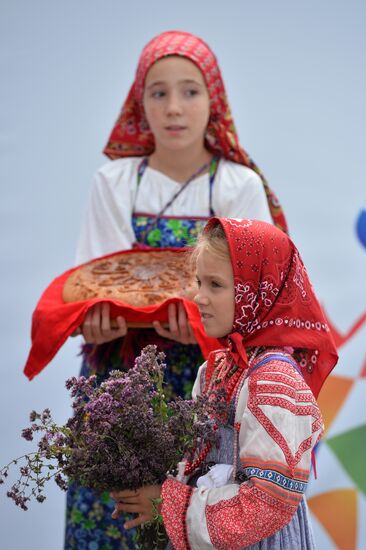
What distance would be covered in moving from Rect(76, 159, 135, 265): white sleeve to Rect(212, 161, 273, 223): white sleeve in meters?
0.28

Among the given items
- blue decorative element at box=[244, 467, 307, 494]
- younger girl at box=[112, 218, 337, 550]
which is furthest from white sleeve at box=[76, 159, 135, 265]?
blue decorative element at box=[244, 467, 307, 494]

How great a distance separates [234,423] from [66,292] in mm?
1015

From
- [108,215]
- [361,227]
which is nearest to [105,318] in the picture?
[108,215]

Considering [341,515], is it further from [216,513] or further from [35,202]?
[216,513]

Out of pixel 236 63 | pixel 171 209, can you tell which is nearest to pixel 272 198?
pixel 171 209

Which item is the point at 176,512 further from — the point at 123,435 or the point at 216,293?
the point at 216,293

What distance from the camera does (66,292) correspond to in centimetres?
360

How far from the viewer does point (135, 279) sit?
11.8 feet

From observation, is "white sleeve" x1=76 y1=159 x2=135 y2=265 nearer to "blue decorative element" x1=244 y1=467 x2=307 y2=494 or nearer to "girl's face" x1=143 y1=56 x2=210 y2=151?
"girl's face" x1=143 y1=56 x2=210 y2=151

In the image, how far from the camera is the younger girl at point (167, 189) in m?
3.74

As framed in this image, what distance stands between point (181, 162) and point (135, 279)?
20.4 inches

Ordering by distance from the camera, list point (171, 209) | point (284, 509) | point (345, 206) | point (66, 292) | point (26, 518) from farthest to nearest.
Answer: point (345, 206)
point (26, 518)
point (171, 209)
point (66, 292)
point (284, 509)

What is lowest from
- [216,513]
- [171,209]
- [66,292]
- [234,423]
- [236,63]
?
[216,513]

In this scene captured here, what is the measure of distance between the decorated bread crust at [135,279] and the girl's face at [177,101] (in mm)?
411
